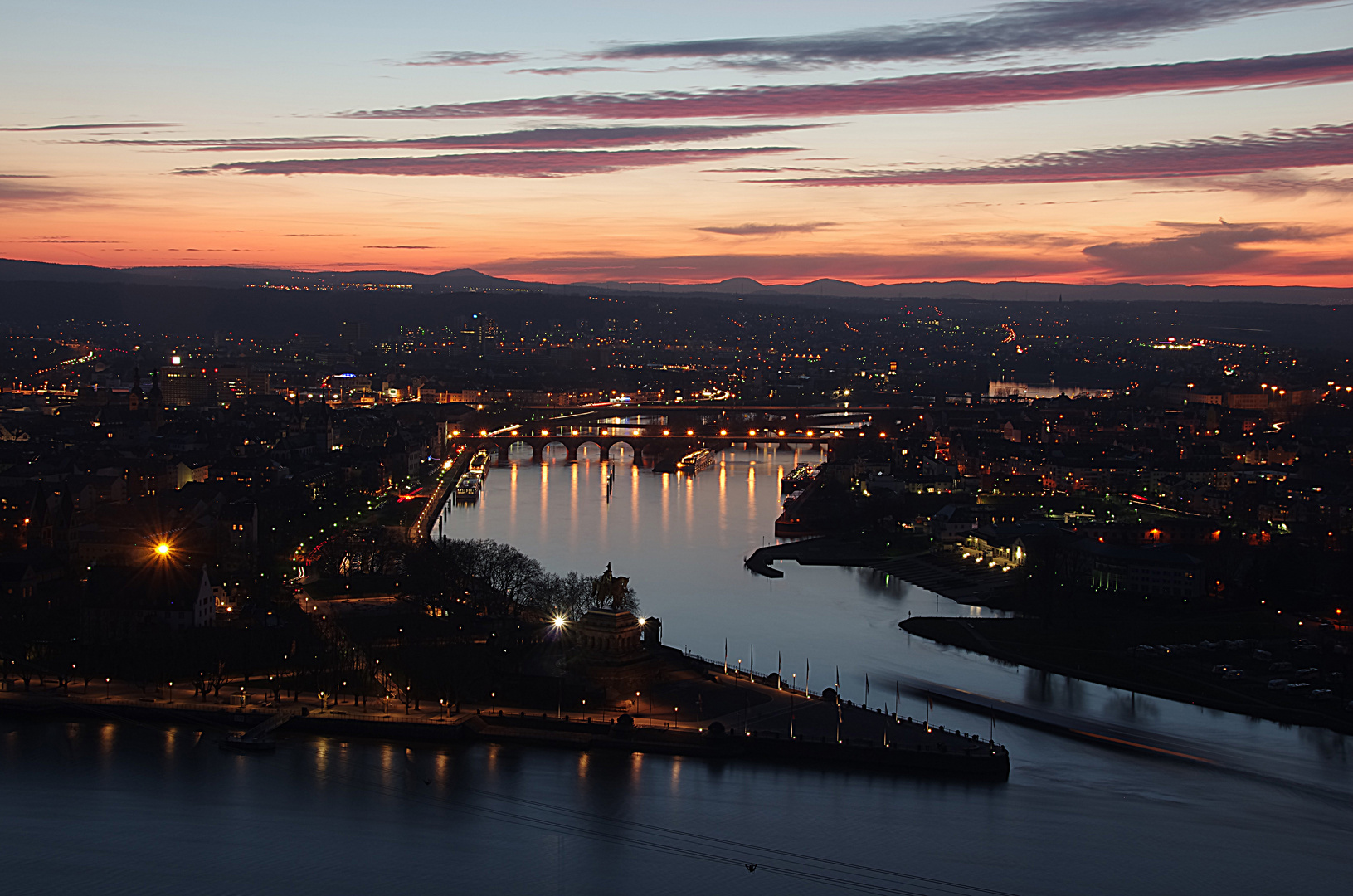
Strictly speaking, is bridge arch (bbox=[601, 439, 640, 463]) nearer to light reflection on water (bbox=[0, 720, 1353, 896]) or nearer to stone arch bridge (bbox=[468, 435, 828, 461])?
stone arch bridge (bbox=[468, 435, 828, 461])

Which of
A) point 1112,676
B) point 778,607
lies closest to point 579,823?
point 1112,676

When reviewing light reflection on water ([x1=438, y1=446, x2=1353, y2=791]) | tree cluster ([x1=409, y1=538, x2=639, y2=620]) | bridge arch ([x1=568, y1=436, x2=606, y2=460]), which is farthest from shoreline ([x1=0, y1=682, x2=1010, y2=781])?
bridge arch ([x1=568, y1=436, x2=606, y2=460])

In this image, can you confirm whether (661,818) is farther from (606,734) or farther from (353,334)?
(353,334)

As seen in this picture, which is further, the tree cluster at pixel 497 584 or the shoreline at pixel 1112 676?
the tree cluster at pixel 497 584

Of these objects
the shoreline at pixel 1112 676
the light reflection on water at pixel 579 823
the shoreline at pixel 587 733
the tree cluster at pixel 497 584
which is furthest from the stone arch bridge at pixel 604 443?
the light reflection on water at pixel 579 823

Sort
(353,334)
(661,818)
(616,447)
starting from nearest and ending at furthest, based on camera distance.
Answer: (661,818) < (616,447) < (353,334)

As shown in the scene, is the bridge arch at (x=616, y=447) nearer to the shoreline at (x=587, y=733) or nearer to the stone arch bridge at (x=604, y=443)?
the stone arch bridge at (x=604, y=443)

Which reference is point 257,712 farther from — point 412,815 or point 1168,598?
point 1168,598

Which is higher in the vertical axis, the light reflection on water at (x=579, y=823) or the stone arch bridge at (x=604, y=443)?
the stone arch bridge at (x=604, y=443)
